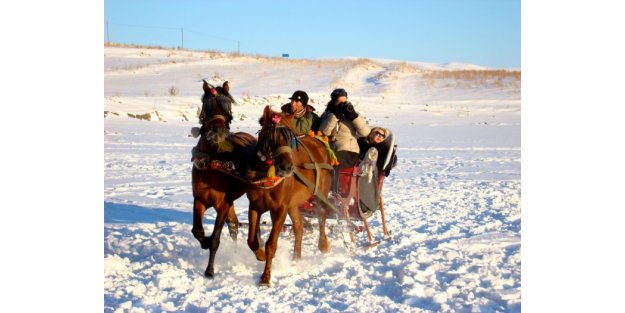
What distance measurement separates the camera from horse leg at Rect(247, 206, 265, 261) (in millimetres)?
6742

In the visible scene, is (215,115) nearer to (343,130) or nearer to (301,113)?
(301,113)

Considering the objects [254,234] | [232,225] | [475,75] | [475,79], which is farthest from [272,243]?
[475,75]

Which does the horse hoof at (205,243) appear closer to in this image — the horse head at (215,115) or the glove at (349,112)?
the horse head at (215,115)

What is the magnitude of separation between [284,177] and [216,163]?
891 mm

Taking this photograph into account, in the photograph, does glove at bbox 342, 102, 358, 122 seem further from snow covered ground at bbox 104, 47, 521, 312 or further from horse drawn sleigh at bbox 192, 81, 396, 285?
snow covered ground at bbox 104, 47, 521, 312

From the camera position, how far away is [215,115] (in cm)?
654

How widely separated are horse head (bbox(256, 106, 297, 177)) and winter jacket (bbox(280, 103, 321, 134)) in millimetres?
1672

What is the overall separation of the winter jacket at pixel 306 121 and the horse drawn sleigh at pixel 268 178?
0.35 m

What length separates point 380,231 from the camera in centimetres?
900

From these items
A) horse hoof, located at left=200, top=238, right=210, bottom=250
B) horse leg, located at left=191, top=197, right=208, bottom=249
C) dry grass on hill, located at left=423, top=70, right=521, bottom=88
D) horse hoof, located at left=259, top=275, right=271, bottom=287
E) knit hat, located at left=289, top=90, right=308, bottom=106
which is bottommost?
horse hoof, located at left=259, top=275, right=271, bottom=287

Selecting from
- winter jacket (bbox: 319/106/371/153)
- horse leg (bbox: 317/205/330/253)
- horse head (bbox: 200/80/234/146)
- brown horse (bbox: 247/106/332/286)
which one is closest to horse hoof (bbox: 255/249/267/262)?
brown horse (bbox: 247/106/332/286)

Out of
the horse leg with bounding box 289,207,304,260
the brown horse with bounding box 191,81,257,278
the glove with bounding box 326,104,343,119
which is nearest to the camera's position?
the brown horse with bounding box 191,81,257,278

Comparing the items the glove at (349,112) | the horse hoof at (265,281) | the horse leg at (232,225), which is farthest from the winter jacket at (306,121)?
the horse hoof at (265,281)
